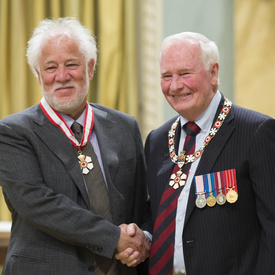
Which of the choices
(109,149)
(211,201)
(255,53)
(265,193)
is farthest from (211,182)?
(255,53)

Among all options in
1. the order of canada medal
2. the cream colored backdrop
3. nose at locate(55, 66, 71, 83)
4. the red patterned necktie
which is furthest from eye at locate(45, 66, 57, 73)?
the cream colored backdrop

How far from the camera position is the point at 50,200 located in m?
2.18

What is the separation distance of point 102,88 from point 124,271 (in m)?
1.63

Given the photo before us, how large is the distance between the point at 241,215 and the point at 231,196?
8cm

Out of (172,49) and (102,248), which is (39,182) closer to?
(102,248)

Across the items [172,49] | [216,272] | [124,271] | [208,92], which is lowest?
[124,271]

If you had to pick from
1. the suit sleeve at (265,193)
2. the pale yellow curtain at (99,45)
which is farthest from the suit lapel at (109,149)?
the pale yellow curtain at (99,45)

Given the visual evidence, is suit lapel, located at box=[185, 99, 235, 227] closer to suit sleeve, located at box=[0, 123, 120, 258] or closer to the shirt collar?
suit sleeve, located at box=[0, 123, 120, 258]

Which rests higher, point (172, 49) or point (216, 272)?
point (172, 49)

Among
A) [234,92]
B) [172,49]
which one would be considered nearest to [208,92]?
[172,49]

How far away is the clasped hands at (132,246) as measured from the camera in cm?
224

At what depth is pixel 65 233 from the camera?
2.17m

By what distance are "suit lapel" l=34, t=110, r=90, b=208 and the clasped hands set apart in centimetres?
20

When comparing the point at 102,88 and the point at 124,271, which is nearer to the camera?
the point at 124,271
